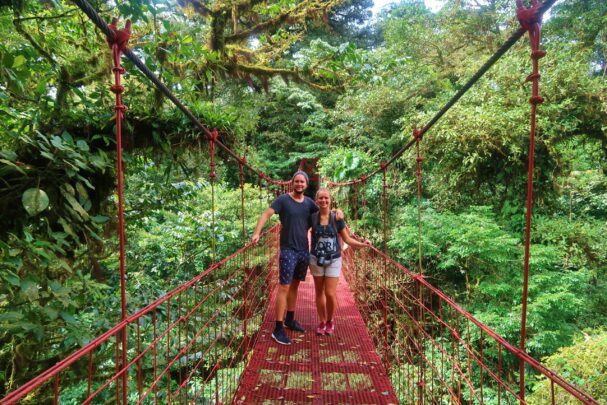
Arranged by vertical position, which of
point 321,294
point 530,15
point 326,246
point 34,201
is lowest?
point 321,294

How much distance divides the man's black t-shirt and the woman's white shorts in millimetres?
101

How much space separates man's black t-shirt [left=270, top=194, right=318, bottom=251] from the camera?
182 cm

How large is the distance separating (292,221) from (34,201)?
1.04m

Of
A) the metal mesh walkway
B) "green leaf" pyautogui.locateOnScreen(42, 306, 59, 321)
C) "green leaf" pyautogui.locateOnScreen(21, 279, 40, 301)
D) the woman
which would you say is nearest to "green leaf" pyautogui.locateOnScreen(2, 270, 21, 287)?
"green leaf" pyautogui.locateOnScreen(21, 279, 40, 301)

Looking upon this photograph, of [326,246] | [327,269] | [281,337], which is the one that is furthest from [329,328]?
[326,246]

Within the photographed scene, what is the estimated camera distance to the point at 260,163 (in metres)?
5.29

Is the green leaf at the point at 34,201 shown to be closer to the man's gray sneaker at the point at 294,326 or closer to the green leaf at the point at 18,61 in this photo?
the green leaf at the point at 18,61

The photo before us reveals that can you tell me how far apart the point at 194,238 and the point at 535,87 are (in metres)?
3.31

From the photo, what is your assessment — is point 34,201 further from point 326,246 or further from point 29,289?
point 326,246

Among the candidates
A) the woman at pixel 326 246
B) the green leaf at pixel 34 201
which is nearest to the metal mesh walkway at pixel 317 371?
the woman at pixel 326 246

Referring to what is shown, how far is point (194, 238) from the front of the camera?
11.8ft

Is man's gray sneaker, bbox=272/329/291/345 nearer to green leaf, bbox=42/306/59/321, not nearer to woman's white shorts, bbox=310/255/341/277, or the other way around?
woman's white shorts, bbox=310/255/341/277

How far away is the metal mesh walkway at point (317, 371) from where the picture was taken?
146 centimetres

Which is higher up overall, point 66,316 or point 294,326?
point 66,316
